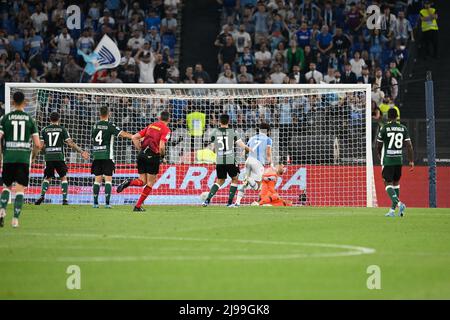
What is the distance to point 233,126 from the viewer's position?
91.9 feet

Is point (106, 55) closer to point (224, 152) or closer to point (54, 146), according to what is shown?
point (54, 146)

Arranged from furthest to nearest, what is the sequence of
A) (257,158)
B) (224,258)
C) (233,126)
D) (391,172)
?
(233,126) < (257,158) < (391,172) < (224,258)

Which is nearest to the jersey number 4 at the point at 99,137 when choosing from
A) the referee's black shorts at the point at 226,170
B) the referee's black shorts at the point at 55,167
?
the referee's black shorts at the point at 55,167

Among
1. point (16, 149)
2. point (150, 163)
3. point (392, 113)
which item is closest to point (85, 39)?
point (150, 163)

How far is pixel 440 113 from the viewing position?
3131 cm

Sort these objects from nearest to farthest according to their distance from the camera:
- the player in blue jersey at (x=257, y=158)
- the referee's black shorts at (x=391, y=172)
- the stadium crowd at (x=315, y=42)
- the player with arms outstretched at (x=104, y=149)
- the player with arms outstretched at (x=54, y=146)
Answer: the referee's black shorts at (x=391, y=172), the player with arms outstretched at (x=104, y=149), the player with arms outstretched at (x=54, y=146), the player in blue jersey at (x=257, y=158), the stadium crowd at (x=315, y=42)

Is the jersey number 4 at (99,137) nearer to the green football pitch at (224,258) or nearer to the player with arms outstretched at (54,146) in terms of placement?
the player with arms outstretched at (54,146)

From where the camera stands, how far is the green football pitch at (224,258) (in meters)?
9.59

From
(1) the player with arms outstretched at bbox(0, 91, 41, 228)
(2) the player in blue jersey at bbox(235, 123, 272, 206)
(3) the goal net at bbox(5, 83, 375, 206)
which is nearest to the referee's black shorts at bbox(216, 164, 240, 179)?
(2) the player in blue jersey at bbox(235, 123, 272, 206)

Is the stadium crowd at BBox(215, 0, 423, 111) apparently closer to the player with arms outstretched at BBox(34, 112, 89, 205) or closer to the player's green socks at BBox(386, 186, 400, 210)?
the player with arms outstretched at BBox(34, 112, 89, 205)

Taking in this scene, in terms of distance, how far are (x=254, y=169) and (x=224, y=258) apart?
13.8 meters

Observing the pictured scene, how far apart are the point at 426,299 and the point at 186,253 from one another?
4174 mm

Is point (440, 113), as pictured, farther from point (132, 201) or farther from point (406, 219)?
point (406, 219)
